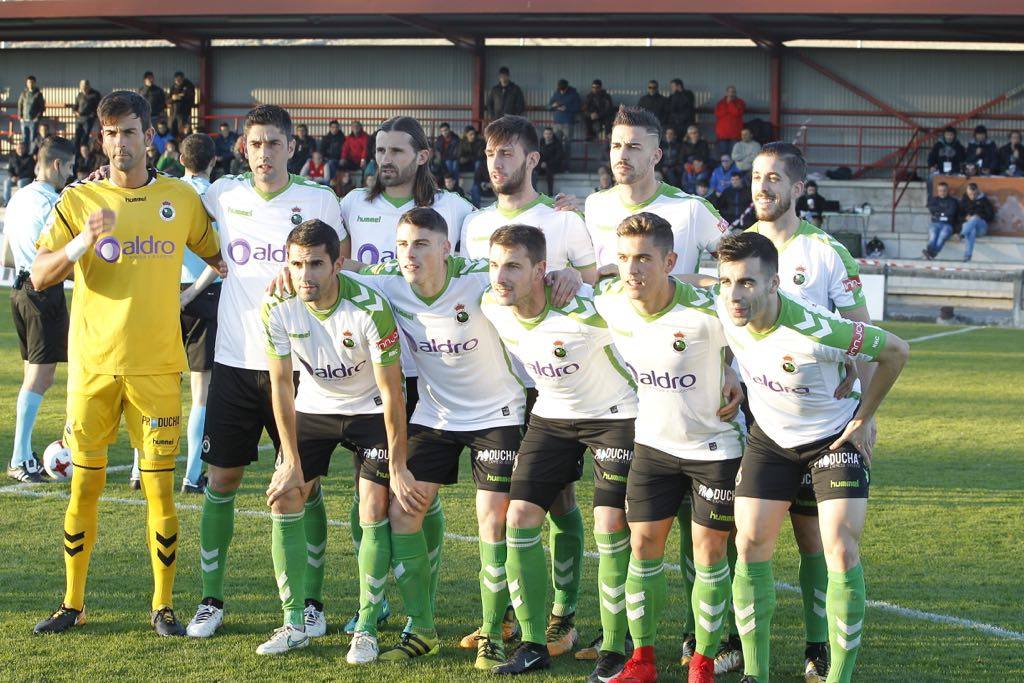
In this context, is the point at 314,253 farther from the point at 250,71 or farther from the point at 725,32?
the point at 250,71

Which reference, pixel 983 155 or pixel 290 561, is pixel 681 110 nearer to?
pixel 983 155

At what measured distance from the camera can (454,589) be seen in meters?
6.89

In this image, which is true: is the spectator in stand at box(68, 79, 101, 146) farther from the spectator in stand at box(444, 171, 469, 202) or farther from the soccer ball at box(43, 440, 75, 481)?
the soccer ball at box(43, 440, 75, 481)

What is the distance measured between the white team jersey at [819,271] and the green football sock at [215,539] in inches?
115

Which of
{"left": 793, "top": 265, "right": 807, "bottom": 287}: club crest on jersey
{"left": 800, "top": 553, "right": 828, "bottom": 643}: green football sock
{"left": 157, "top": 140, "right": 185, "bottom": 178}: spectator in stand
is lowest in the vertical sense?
{"left": 800, "top": 553, "right": 828, "bottom": 643}: green football sock

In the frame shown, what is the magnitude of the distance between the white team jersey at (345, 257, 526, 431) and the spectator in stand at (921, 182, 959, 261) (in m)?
20.9

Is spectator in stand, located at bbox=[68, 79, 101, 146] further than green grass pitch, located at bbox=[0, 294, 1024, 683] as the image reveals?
Yes

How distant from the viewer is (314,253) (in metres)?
5.72

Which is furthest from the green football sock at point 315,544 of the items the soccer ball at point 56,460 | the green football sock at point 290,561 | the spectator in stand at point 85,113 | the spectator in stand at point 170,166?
the spectator in stand at point 85,113

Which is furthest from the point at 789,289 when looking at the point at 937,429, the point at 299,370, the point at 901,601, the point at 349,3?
the point at 349,3

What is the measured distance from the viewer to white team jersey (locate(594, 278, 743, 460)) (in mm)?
5492

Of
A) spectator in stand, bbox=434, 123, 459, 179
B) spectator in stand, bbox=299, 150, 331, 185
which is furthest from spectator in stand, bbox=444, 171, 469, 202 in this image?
spectator in stand, bbox=299, 150, 331, 185

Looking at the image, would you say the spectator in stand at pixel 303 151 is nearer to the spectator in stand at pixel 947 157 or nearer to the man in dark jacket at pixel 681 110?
the man in dark jacket at pixel 681 110

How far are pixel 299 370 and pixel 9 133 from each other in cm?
3046
